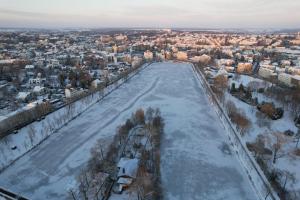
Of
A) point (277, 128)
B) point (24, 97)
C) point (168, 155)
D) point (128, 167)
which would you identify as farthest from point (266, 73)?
point (128, 167)

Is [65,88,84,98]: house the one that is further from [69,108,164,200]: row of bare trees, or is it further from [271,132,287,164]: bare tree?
[271,132,287,164]: bare tree

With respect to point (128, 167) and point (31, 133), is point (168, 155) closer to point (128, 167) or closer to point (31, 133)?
point (128, 167)

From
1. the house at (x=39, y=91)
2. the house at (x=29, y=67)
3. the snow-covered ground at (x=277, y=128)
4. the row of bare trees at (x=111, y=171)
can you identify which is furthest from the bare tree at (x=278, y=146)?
Result: the house at (x=29, y=67)

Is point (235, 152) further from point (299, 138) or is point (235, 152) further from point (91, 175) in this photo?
point (91, 175)

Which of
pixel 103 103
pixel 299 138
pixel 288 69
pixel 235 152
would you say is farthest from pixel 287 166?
pixel 288 69

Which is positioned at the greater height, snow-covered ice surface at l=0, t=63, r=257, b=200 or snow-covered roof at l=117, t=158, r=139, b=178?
snow-covered roof at l=117, t=158, r=139, b=178

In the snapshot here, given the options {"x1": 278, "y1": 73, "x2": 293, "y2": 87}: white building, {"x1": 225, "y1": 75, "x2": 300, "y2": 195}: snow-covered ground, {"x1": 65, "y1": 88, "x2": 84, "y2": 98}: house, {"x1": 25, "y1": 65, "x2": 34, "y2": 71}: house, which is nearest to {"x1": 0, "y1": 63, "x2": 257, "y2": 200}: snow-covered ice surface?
{"x1": 225, "y1": 75, "x2": 300, "y2": 195}: snow-covered ground
